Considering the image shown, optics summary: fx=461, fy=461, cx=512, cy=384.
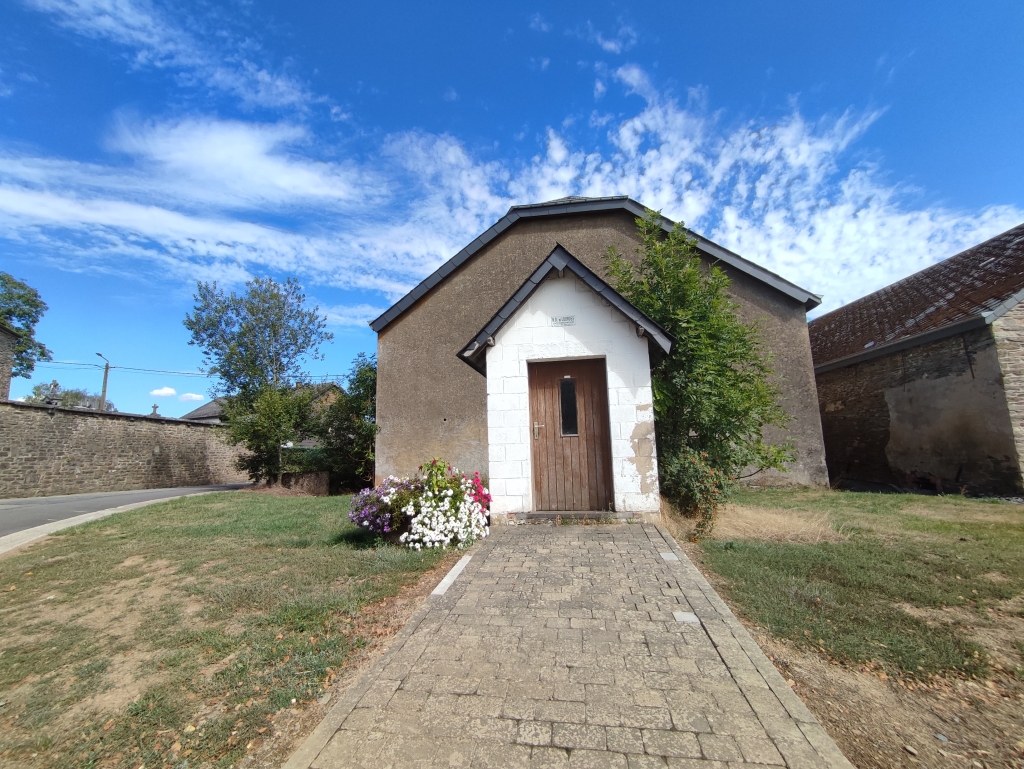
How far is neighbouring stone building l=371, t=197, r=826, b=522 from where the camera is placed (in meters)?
6.82

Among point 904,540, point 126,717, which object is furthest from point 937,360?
point 126,717

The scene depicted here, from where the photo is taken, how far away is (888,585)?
14.0ft

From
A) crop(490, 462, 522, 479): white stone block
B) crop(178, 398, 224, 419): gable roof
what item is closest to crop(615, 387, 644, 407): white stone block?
crop(490, 462, 522, 479): white stone block

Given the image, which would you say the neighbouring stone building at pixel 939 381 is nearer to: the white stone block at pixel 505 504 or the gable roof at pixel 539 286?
the gable roof at pixel 539 286

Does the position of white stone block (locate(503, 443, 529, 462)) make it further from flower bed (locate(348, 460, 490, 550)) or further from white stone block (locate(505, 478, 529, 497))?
flower bed (locate(348, 460, 490, 550))

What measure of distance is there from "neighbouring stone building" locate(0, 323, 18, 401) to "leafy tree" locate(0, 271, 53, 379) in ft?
36.8

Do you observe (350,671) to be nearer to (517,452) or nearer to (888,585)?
(517,452)

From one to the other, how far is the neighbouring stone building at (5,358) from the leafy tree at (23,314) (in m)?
11.2

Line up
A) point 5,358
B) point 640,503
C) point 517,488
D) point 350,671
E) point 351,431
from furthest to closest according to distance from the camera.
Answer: point 5,358, point 351,431, point 517,488, point 640,503, point 350,671

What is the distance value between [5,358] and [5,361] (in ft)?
0.52

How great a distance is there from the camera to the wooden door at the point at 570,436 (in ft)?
22.6

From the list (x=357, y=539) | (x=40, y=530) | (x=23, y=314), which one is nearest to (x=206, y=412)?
(x=23, y=314)

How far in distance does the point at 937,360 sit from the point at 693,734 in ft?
42.7

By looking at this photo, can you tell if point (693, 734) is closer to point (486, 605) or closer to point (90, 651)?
point (486, 605)
